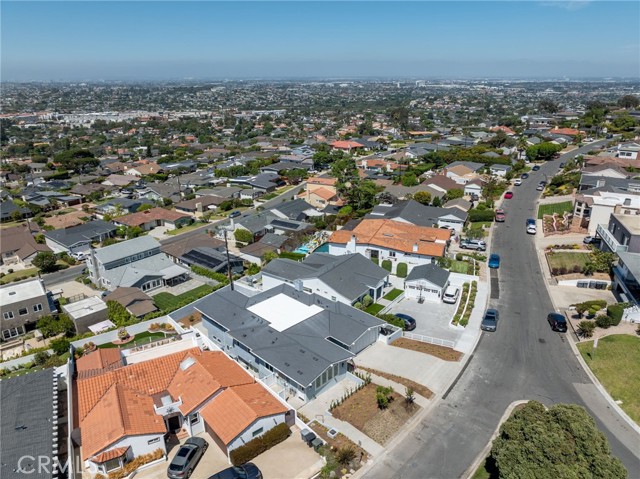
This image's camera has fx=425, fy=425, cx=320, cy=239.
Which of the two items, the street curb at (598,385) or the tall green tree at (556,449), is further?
the street curb at (598,385)

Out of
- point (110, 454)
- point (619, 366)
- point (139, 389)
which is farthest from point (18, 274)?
point (619, 366)

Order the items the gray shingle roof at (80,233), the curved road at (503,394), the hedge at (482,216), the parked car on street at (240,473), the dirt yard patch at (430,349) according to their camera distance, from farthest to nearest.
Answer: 1. the hedge at (482,216)
2. the gray shingle roof at (80,233)
3. the dirt yard patch at (430,349)
4. the curved road at (503,394)
5. the parked car on street at (240,473)

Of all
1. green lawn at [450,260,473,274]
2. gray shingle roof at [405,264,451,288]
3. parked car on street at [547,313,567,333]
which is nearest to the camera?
parked car on street at [547,313,567,333]

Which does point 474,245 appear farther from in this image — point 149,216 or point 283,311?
point 149,216

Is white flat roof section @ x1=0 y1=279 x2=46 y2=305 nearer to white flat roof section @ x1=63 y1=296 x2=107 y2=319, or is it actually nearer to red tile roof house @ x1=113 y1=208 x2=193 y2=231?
white flat roof section @ x1=63 y1=296 x2=107 y2=319

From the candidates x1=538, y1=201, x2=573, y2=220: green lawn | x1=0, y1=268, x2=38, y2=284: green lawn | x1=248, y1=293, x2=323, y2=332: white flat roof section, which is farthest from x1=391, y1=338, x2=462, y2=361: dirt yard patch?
x1=0, y1=268, x2=38, y2=284: green lawn

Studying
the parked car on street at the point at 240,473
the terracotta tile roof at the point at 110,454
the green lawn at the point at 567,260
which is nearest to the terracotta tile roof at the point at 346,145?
the green lawn at the point at 567,260

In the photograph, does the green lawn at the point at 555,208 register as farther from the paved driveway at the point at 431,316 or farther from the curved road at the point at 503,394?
the paved driveway at the point at 431,316

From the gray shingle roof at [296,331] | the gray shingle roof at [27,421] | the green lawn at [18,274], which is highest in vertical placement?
the gray shingle roof at [27,421]
